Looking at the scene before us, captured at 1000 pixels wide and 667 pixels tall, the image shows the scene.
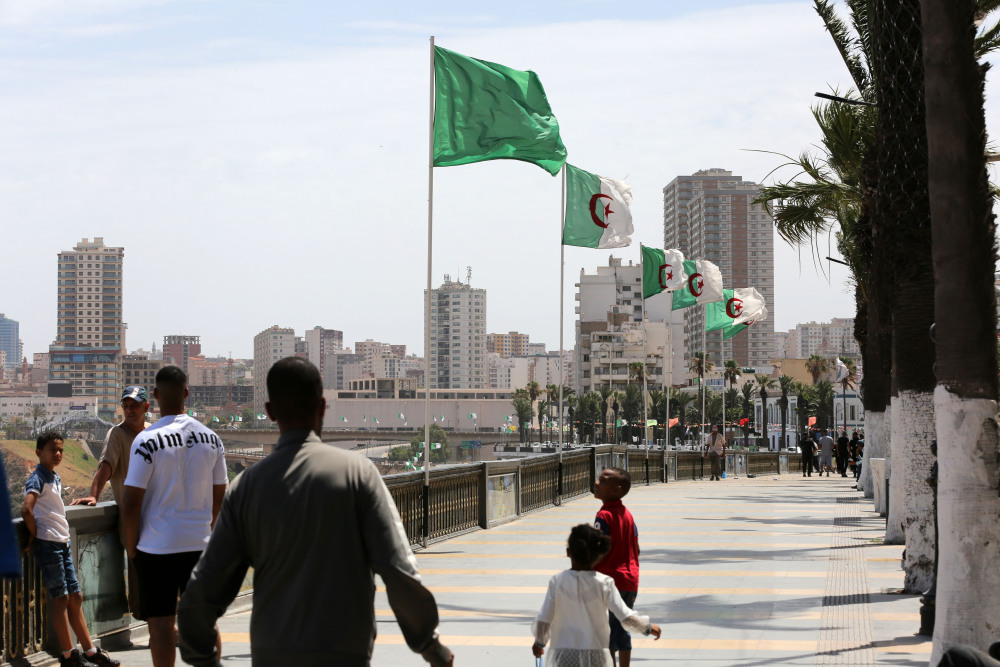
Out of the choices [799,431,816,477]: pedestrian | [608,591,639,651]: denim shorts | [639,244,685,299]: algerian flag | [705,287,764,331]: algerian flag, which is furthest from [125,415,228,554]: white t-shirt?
[799,431,816,477]: pedestrian

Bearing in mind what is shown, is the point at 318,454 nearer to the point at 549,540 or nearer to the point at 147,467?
the point at 147,467

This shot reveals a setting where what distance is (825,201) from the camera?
961 inches

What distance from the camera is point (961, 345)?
7699mm

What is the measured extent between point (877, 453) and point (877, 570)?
13.2 meters

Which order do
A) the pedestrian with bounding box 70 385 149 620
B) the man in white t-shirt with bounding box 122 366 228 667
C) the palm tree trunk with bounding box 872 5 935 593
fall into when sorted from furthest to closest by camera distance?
the palm tree trunk with bounding box 872 5 935 593 < the pedestrian with bounding box 70 385 149 620 < the man in white t-shirt with bounding box 122 366 228 667

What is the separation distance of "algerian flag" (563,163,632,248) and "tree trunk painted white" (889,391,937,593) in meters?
10.7

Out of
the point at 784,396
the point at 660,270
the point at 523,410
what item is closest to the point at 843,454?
Result: the point at 660,270

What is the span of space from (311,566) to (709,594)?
27.5 feet

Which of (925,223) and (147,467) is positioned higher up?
(925,223)

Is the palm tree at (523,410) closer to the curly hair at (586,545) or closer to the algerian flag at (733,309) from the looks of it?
the algerian flag at (733,309)

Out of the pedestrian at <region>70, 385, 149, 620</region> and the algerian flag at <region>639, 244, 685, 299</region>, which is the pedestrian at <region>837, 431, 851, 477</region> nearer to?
the algerian flag at <region>639, 244, 685, 299</region>

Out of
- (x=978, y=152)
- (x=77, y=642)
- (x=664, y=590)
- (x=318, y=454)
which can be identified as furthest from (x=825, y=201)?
(x=318, y=454)

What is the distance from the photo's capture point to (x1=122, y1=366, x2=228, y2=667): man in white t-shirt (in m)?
6.62

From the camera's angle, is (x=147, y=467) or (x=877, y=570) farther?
(x=877, y=570)
